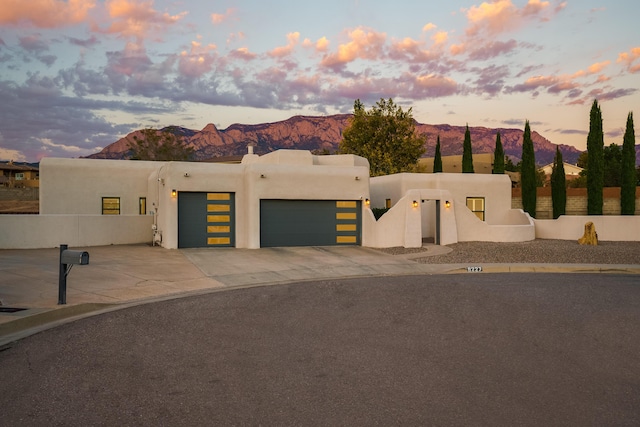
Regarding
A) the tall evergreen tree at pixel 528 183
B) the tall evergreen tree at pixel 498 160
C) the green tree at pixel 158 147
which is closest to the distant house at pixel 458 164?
the tall evergreen tree at pixel 498 160

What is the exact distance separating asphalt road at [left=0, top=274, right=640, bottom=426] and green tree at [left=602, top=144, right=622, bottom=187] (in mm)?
57693

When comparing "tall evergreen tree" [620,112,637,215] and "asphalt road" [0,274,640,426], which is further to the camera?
"tall evergreen tree" [620,112,637,215]

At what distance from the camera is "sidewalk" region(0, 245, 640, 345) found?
35.1 feet

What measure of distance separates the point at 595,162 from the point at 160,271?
32.9 m

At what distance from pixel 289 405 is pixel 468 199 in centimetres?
2695

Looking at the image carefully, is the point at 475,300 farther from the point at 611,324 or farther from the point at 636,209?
the point at 636,209

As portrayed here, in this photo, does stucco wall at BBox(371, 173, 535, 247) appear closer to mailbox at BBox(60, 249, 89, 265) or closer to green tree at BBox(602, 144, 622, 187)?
mailbox at BBox(60, 249, 89, 265)

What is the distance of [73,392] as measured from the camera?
566 centimetres

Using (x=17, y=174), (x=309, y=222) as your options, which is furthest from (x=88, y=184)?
(x=17, y=174)

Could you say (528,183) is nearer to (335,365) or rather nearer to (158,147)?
(335,365)

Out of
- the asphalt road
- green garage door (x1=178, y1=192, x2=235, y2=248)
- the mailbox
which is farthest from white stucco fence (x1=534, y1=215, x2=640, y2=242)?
the mailbox

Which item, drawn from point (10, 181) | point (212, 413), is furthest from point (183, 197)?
point (10, 181)

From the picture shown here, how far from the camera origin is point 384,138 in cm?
5297

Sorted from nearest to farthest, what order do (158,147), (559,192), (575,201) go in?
(559,192) → (575,201) → (158,147)
